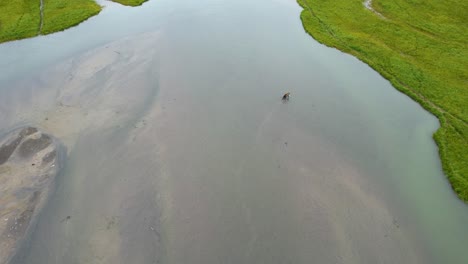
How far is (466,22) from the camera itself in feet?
109

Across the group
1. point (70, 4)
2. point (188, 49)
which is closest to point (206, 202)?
point (188, 49)

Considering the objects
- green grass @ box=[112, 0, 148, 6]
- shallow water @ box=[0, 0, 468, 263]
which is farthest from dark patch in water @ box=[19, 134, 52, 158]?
green grass @ box=[112, 0, 148, 6]

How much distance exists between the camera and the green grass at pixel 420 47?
2000 centimetres

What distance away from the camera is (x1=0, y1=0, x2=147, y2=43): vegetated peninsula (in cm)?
2902

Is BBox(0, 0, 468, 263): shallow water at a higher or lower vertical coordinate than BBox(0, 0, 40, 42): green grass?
lower

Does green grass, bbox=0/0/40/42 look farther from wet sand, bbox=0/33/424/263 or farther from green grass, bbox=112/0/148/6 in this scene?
wet sand, bbox=0/33/424/263

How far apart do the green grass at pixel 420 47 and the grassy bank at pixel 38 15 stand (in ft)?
74.1

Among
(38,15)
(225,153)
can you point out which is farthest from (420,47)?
(38,15)

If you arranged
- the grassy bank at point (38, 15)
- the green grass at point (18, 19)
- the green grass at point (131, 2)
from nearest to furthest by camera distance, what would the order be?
the green grass at point (18, 19) → the grassy bank at point (38, 15) → the green grass at point (131, 2)

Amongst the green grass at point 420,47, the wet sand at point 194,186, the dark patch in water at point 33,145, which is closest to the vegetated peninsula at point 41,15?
the wet sand at point 194,186

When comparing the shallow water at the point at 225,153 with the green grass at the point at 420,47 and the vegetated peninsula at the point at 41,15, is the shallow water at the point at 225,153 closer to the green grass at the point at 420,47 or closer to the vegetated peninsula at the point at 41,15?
the green grass at the point at 420,47

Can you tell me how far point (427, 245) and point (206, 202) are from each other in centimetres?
1029

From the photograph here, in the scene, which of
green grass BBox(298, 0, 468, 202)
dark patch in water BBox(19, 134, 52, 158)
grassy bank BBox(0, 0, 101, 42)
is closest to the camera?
dark patch in water BBox(19, 134, 52, 158)

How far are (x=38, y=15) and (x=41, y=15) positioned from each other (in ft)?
0.92
